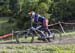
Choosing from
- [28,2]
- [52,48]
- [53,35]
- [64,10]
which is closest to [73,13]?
[64,10]

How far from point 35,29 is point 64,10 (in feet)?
62.5

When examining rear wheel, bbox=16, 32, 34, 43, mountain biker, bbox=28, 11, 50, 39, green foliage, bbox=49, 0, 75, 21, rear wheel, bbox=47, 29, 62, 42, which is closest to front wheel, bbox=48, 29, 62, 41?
rear wheel, bbox=47, 29, 62, 42

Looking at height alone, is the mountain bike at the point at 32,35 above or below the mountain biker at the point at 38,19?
below

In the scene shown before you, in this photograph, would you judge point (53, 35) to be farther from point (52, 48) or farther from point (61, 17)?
point (61, 17)

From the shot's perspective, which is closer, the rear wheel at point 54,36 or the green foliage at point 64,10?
the rear wheel at point 54,36

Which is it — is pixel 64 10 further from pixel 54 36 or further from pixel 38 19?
pixel 38 19

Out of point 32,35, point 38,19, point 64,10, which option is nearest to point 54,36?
point 32,35

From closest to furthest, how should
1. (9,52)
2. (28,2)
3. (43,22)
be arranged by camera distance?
1. (9,52)
2. (43,22)
3. (28,2)

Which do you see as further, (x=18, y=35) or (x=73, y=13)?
(x=73, y=13)

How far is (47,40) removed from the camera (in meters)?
14.5

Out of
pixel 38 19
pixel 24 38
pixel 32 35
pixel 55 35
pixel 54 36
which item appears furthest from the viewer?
pixel 55 35

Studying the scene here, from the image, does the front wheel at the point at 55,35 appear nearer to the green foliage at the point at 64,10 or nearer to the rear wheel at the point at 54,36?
the rear wheel at the point at 54,36

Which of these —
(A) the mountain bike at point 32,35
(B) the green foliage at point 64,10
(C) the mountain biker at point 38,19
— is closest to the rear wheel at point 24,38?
(A) the mountain bike at point 32,35

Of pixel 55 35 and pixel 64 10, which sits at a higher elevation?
pixel 55 35
